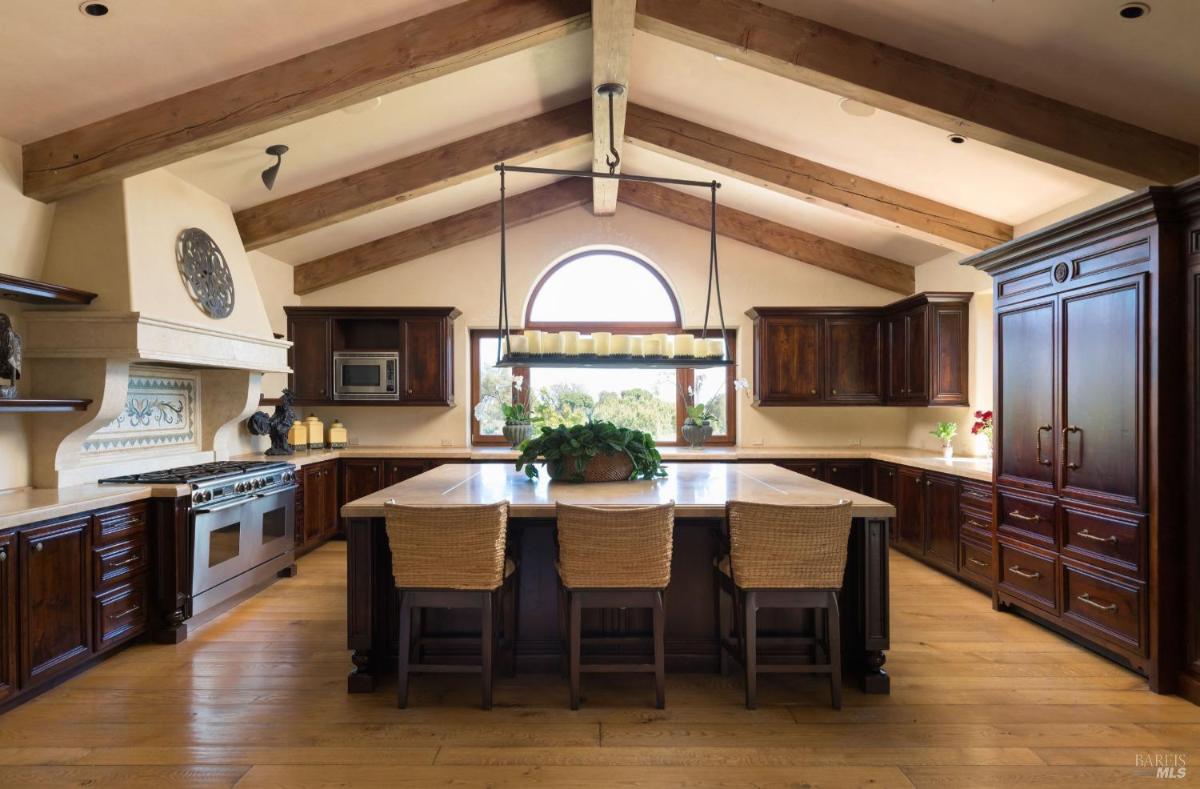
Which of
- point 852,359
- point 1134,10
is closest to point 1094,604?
point 1134,10

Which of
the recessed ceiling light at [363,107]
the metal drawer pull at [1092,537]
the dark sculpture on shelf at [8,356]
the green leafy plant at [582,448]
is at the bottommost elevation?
the metal drawer pull at [1092,537]

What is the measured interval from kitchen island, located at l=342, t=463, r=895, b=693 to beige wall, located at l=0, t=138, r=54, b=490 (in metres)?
1.86

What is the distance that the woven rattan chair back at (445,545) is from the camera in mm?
2760

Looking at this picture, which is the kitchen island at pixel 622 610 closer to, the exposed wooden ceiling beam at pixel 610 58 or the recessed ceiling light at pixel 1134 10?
the recessed ceiling light at pixel 1134 10

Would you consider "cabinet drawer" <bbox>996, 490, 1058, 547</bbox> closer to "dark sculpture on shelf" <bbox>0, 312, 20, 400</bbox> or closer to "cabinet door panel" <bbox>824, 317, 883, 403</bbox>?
"cabinet door panel" <bbox>824, 317, 883, 403</bbox>

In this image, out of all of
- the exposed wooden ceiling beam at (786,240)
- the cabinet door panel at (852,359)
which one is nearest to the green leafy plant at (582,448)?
the cabinet door panel at (852,359)

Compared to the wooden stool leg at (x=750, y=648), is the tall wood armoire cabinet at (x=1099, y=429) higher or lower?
higher

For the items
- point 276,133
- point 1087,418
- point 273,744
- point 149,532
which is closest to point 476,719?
point 273,744

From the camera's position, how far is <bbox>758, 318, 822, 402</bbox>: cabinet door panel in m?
6.49

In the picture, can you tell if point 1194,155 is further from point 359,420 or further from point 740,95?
point 359,420

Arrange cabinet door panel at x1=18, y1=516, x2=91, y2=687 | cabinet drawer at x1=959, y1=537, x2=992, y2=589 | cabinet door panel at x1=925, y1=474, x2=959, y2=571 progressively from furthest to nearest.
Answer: cabinet door panel at x1=925, y1=474, x2=959, y2=571 → cabinet drawer at x1=959, y1=537, x2=992, y2=589 → cabinet door panel at x1=18, y1=516, x2=91, y2=687

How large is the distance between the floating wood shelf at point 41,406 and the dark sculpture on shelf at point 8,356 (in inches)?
4.2

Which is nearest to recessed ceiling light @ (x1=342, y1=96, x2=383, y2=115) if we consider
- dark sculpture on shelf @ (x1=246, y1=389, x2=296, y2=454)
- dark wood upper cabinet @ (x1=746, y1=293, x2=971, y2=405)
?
dark sculpture on shelf @ (x1=246, y1=389, x2=296, y2=454)

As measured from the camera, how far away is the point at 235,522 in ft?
13.7
